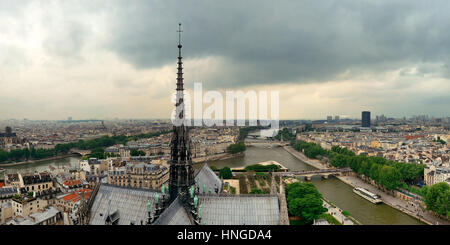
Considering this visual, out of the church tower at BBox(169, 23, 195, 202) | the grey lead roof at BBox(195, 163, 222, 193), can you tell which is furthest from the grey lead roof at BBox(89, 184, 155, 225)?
the grey lead roof at BBox(195, 163, 222, 193)

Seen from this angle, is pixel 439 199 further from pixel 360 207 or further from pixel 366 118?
pixel 366 118

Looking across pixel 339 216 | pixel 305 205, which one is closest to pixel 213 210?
pixel 305 205

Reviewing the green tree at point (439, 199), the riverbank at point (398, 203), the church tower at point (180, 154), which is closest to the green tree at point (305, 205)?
the riverbank at point (398, 203)
